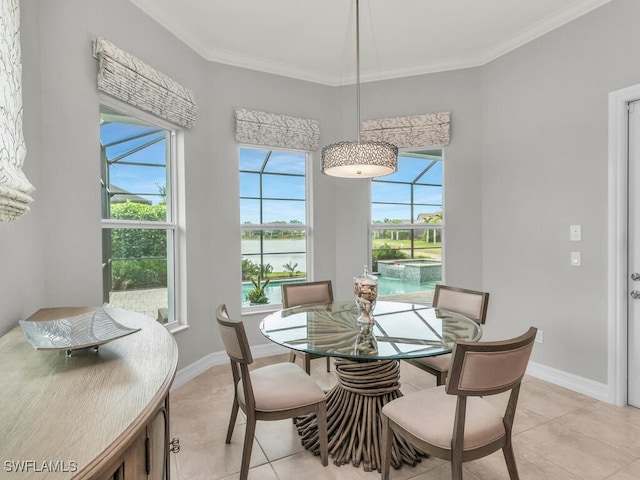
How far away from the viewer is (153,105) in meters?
2.54

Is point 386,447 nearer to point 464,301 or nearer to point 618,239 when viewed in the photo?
point 464,301

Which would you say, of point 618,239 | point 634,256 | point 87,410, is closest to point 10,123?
point 87,410

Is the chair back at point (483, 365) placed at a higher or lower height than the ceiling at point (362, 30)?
lower

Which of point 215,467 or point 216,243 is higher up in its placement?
point 216,243

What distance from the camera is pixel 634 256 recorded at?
2436 mm

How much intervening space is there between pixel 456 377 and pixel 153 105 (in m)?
2.62

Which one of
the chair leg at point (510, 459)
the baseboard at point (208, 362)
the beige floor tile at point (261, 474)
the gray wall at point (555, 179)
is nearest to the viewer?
the chair leg at point (510, 459)

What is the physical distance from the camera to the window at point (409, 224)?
3668 millimetres

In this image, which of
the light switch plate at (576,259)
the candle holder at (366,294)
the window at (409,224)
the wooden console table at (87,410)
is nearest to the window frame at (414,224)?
the window at (409,224)

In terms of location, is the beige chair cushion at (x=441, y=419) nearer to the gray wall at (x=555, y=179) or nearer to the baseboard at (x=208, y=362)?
the gray wall at (x=555, y=179)

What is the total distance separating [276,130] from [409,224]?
1.70 meters

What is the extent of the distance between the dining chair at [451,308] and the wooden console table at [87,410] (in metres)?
1.61

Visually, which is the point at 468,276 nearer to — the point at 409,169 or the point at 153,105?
the point at 409,169

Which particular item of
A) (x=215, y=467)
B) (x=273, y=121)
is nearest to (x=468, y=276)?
(x=273, y=121)
